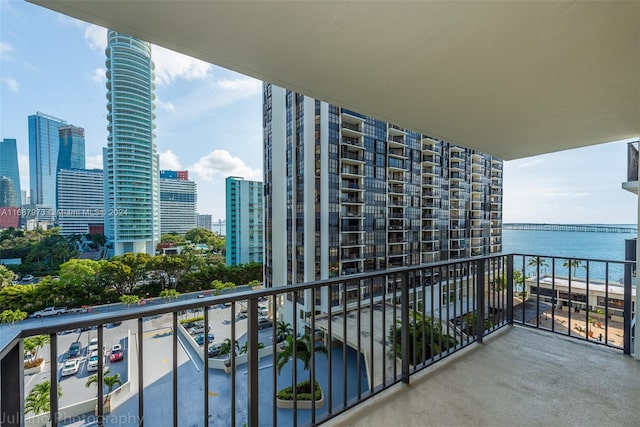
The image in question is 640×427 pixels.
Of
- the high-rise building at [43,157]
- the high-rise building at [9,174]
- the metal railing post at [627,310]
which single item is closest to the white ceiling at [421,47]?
the metal railing post at [627,310]

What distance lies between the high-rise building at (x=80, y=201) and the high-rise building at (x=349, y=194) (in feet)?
30.6

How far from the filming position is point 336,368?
1066cm

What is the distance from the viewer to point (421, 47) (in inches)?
56.8

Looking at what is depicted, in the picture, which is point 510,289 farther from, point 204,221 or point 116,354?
point 204,221

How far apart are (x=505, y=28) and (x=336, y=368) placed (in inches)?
464

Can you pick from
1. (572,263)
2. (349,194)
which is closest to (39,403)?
(572,263)

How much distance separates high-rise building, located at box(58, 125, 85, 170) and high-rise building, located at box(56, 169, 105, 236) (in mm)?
255

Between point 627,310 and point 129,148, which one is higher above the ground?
point 129,148

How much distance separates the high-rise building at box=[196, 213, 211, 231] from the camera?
73.8 feet

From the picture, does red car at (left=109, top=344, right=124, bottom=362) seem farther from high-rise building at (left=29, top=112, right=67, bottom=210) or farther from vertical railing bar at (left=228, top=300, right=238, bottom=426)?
vertical railing bar at (left=228, top=300, right=238, bottom=426)

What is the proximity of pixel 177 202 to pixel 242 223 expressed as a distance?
25.1 feet

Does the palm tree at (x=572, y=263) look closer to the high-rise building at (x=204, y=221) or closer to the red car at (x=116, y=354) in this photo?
the red car at (x=116, y=354)

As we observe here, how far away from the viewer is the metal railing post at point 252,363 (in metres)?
1.29

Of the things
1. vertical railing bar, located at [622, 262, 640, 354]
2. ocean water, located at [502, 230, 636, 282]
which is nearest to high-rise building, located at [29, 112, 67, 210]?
vertical railing bar, located at [622, 262, 640, 354]
